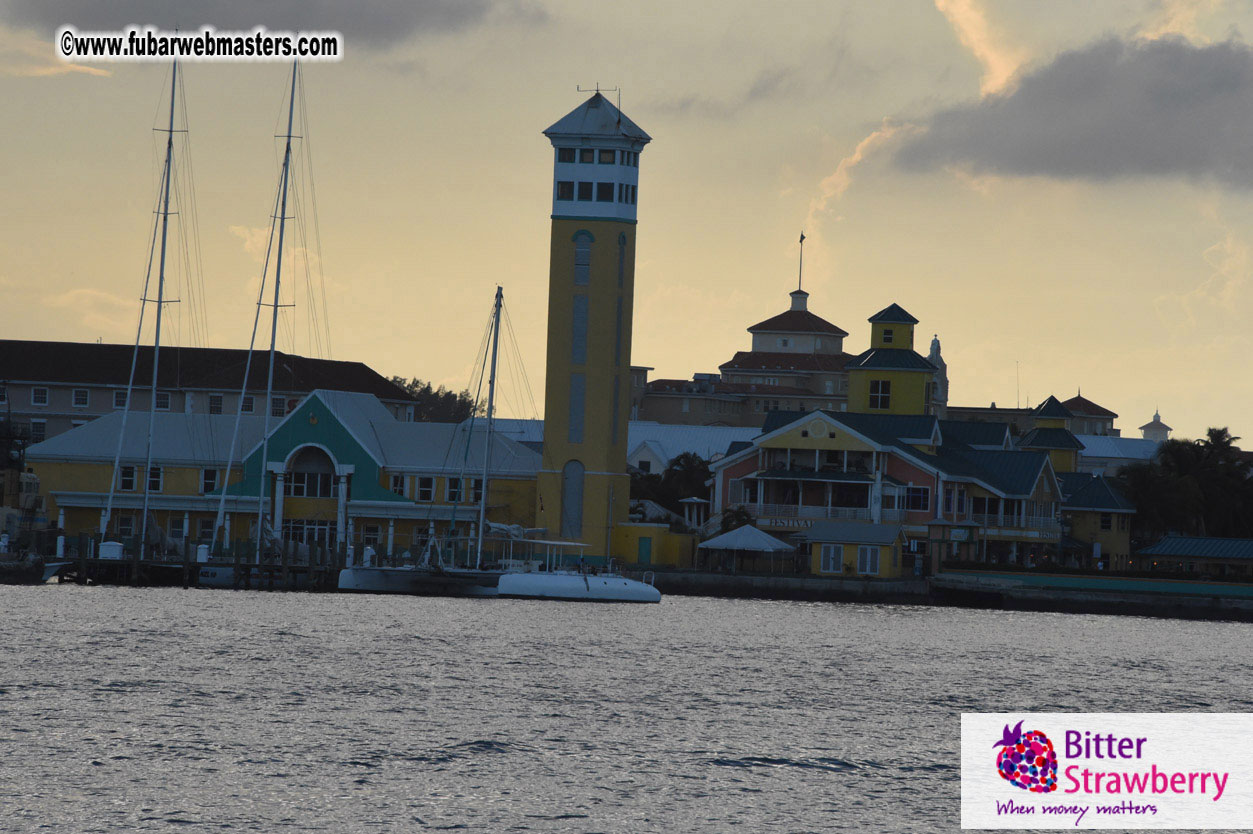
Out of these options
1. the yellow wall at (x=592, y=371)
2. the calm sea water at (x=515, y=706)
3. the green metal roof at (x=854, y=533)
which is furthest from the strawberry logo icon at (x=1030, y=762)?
the yellow wall at (x=592, y=371)

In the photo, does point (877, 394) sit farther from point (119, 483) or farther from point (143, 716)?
point (143, 716)

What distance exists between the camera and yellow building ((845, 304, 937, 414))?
11506 centimetres

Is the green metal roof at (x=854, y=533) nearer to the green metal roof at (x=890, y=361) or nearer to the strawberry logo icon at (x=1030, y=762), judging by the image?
the green metal roof at (x=890, y=361)

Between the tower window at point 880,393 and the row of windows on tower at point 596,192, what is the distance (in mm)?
24110

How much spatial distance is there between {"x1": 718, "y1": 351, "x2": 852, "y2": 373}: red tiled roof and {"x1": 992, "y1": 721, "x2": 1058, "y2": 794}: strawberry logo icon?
14164 cm

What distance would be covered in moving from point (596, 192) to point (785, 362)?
88.6m

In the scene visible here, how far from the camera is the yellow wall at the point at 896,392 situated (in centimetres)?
11488

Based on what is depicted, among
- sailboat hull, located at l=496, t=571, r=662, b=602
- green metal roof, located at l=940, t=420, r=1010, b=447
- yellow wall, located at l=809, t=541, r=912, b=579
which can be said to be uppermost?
green metal roof, located at l=940, t=420, r=1010, b=447

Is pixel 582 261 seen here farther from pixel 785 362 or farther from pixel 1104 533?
pixel 785 362

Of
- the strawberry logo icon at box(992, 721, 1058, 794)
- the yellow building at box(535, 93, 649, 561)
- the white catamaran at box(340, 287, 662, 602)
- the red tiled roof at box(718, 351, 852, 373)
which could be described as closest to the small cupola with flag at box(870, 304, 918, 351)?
the yellow building at box(535, 93, 649, 561)

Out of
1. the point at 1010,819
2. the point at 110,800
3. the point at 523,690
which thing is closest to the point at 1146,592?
the point at 523,690

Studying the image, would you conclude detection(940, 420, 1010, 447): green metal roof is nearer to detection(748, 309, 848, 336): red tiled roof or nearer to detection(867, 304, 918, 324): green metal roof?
detection(867, 304, 918, 324): green metal roof

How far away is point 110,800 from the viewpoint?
3559cm

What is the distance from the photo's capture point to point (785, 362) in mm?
184500
